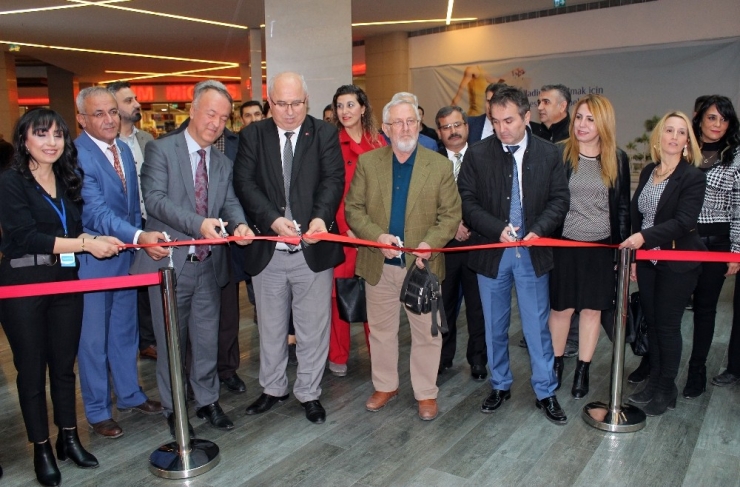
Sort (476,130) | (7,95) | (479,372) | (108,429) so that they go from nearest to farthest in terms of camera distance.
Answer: (108,429), (479,372), (476,130), (7,95)

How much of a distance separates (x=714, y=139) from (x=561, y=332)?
5.49 feet

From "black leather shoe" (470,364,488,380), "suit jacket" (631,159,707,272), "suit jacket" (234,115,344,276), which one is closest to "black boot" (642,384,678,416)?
"suit jacket" (631,159,707,272)

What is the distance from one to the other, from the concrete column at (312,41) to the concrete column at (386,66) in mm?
5811

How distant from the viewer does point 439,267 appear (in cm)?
375

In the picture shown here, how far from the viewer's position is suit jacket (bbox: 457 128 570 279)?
3557 mm

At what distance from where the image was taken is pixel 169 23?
1116cm

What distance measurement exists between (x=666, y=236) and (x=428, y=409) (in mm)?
1710

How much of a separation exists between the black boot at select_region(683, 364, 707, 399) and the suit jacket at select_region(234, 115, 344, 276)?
246cm

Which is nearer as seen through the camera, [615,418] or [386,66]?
[615,418]

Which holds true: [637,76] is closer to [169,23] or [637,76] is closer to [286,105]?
[286,105]

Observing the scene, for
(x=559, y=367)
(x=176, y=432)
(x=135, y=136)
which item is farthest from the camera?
(x=135, y=136)

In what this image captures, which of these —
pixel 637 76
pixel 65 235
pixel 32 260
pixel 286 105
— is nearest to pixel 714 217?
pixel 286 105

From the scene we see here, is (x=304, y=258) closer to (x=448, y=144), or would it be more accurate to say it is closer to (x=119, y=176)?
(x=119, y=176)

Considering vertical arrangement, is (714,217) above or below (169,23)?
below
